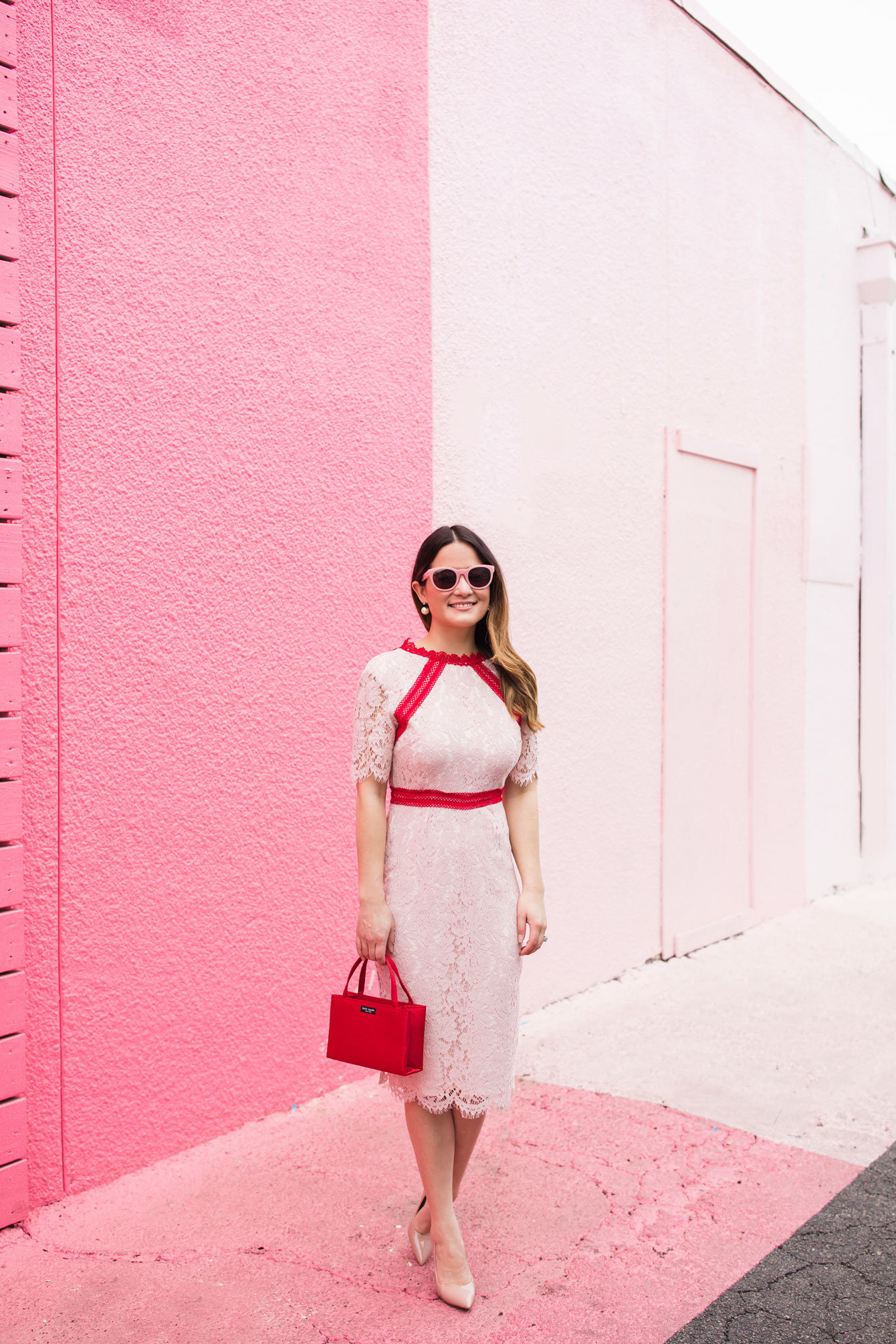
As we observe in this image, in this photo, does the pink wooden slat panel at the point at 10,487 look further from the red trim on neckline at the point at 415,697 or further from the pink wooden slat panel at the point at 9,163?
the red trim on neckline at the point at 415,697

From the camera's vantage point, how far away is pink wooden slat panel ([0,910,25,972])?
2971mm

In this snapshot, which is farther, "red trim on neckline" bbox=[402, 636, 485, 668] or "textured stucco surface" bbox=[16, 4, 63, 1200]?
"textured stucco surface" bbox=[16, 4, 63, 1200]

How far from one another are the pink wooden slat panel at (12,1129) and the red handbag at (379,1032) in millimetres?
935

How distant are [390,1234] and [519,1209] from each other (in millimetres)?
389

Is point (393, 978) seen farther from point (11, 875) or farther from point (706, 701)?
point (706, 701)

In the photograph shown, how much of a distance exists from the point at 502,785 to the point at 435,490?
1793mm

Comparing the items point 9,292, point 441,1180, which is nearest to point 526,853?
point 441,1180

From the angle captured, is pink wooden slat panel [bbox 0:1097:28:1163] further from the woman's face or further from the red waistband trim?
the woman's face

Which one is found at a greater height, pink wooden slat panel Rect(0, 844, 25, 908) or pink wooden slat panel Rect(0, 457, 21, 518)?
pink wooden slat panel Rect(0, 457, 21, 518)

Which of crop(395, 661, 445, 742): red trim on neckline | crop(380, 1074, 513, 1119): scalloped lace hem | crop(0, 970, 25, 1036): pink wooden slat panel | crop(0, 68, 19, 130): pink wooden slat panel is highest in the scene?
crop(0, 68, 19, 130): pink wooden slat panel

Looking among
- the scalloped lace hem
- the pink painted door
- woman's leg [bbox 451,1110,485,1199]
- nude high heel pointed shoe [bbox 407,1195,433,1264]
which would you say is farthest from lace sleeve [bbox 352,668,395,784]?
the pink painted door

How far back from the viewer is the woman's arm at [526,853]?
9.52 feet

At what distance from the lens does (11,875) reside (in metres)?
3.00

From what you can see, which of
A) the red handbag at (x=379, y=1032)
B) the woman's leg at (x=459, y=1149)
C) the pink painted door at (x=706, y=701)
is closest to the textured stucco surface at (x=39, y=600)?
the red handbag at (x=379, y=1032)
